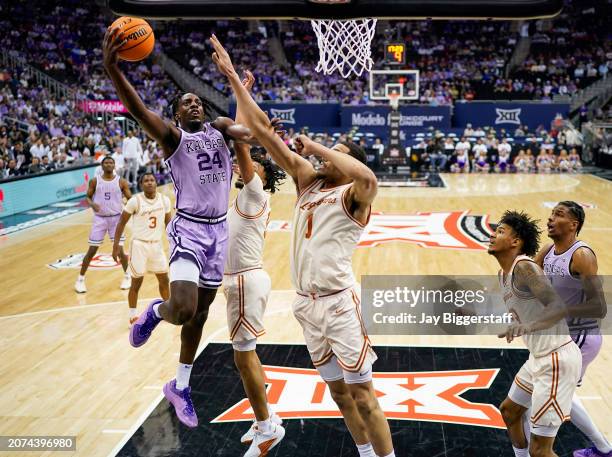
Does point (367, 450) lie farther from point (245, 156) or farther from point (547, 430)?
point (245, 156)

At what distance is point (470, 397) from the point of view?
5566 millimetres

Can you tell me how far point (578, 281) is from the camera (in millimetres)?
4211

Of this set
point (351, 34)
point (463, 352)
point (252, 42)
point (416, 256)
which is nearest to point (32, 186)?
point (416, 256)

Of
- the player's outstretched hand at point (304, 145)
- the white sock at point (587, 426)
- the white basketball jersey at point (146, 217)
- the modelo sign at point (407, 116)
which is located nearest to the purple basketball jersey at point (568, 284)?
the white sock at point (587, 426)

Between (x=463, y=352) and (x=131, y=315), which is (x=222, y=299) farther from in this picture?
(x=463, y=352)

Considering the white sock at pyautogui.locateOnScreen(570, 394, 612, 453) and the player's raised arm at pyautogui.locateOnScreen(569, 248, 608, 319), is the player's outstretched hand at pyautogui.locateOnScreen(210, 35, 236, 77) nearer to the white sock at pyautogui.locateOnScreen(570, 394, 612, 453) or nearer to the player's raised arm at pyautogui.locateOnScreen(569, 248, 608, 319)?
the player's raised arm at pyautogui.locateOnScreen(569, 248, 608, 319)

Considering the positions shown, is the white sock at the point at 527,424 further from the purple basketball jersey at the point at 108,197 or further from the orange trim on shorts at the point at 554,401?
the purple basketball jersey at the point at 108,197

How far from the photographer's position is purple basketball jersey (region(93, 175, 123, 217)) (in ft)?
29.2

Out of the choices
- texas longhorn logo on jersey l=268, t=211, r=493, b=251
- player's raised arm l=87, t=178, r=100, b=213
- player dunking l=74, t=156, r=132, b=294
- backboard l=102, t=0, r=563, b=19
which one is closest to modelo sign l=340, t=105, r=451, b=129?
texas longhorn logo on jersey l=268, t=211, r=493, b=251

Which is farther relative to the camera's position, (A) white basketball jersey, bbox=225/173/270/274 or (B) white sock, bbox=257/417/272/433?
(A) white basketball jersey, bbox=225/173/270/274

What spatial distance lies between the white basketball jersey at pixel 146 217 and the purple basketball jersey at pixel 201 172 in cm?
330

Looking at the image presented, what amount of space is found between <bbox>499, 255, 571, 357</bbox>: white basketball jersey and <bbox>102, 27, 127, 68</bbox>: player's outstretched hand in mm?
2485

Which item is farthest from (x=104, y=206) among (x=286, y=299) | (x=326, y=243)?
(x=326, y=243)

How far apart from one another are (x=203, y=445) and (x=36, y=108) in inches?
790
